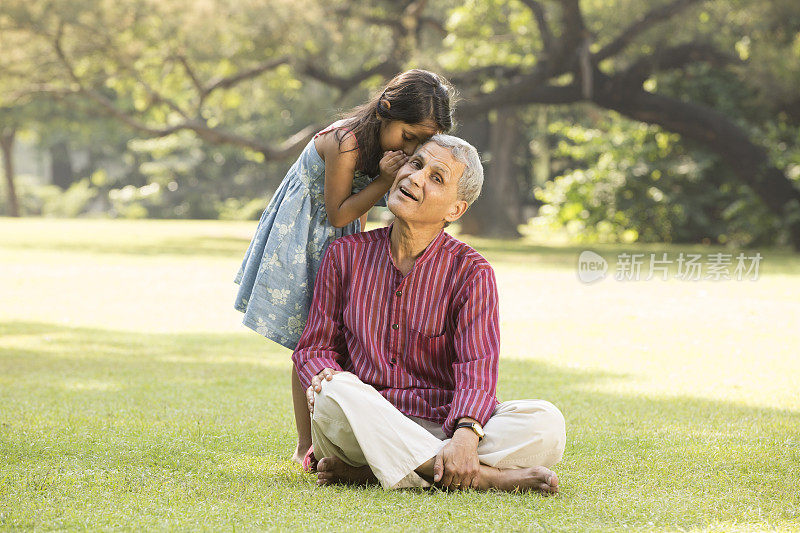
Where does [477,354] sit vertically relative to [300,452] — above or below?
above

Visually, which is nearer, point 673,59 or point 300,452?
point 300,452

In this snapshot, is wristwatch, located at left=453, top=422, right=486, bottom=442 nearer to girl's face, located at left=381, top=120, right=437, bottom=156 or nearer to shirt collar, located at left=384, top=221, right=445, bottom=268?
shirt collar, located at left=384, top=221, right=445, bottom=268

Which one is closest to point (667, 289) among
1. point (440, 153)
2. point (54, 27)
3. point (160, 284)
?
point (160, 284)

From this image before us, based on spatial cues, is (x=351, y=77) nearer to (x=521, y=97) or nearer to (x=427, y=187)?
(x=521, y=97)

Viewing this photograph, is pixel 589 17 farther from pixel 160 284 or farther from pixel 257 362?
→ pixel 257 362

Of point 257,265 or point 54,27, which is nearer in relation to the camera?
point 257,265

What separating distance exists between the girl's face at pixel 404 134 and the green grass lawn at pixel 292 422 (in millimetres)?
1324

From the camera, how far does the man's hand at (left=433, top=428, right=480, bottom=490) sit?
10.3ft

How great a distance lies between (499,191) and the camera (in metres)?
23.9

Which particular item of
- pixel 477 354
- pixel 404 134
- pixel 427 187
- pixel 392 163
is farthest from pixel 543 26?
pixel 477 354

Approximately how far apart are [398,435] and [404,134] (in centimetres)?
121

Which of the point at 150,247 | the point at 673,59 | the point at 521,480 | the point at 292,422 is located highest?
the point at 673,59

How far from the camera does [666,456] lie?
3.95 meters

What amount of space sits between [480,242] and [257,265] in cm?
1747
